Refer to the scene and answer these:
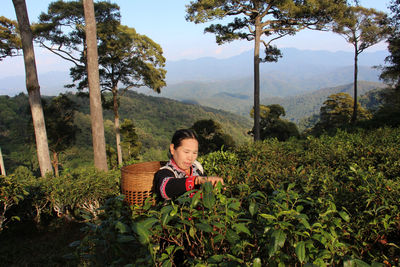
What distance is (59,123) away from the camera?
2134 cm

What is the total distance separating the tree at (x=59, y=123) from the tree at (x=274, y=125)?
57.9ft

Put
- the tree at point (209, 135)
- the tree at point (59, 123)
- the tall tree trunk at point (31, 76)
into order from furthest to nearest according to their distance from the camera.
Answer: the tree at point (209, 135) < the tree at point (59, 123) < the tall tree trunk at point (31, 76)

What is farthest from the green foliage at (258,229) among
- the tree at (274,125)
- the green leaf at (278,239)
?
the tree at (274,125)

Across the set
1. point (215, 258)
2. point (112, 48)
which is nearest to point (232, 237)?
point (215, 258)

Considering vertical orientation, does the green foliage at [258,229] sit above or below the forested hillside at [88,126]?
above

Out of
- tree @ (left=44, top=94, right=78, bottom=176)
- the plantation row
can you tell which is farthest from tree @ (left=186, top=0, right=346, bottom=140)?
tree @ (left=44, top=94, right=78, bottom=176)

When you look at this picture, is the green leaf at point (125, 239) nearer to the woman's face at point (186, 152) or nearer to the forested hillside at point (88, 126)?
the woman's face at point (186, 152)

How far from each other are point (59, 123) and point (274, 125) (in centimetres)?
2104

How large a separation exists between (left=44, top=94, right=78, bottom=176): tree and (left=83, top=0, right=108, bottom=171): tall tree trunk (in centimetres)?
1610

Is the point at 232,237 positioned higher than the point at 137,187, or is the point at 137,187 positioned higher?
the point at 232,237

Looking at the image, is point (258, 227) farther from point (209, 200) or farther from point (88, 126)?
point (88, 126)

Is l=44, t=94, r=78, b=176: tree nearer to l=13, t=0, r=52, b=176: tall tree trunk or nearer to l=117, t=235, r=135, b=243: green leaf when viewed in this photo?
l=13, t=0, r=52, b=176: tall tree trunk

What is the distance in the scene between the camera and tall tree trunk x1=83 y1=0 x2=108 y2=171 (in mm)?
6996

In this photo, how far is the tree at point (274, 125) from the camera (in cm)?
2677
